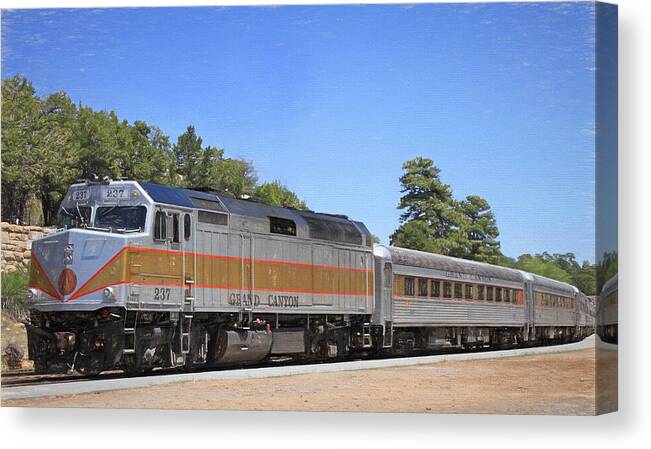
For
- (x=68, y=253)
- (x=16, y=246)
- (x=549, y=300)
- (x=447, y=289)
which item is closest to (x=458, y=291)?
(x=447, y=289)

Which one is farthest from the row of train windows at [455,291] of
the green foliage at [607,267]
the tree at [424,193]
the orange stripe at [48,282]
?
the orange stripe at [48,282]

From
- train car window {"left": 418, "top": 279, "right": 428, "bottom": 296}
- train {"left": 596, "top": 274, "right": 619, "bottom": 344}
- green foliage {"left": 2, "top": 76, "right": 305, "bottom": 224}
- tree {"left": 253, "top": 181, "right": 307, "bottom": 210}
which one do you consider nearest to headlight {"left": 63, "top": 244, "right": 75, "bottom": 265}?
green foliage {"left": 2, "top": 76, "right": 305, "bottom": 224}

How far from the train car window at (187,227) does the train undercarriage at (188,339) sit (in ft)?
5.54

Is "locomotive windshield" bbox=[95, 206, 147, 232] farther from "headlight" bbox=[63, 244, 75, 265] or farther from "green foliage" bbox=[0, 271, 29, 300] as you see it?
"green foliage" bbox=[0, 271, 29, 300]

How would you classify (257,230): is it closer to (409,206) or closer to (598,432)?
(409,206)

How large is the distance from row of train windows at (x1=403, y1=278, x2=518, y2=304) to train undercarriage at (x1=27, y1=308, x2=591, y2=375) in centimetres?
129

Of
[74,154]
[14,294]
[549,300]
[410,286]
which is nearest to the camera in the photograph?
[14,294]

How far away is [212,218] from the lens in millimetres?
23266

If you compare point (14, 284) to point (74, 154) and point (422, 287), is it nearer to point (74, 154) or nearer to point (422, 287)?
point (74, 154)

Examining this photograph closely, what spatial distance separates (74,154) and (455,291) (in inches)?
509

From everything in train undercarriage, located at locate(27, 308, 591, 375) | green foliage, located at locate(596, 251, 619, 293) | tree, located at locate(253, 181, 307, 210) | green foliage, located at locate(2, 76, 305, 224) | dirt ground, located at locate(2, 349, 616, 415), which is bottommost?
dirt ground, located at locate(2, 349, 616, 415)

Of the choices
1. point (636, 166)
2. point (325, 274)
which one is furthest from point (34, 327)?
point (636, 166)

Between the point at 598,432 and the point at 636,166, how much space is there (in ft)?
17.1

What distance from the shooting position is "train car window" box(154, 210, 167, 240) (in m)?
21.5
